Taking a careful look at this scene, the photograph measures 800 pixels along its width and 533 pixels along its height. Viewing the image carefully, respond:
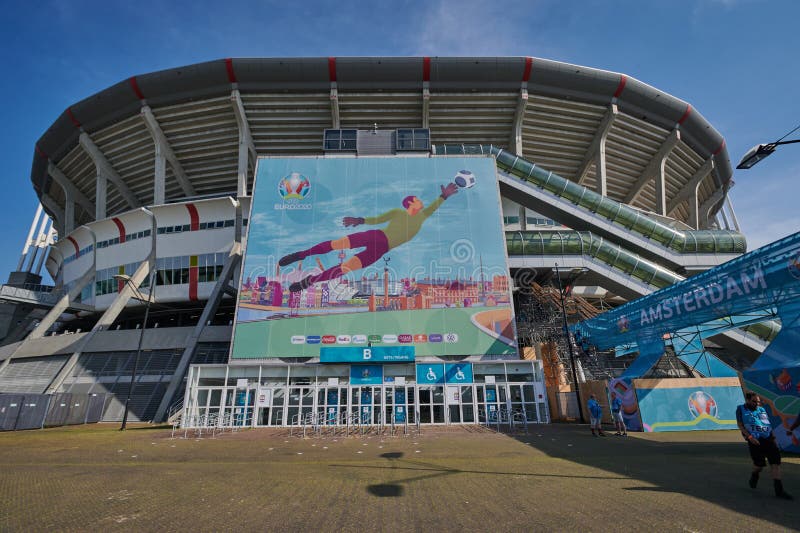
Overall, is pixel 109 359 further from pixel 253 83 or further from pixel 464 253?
pixel 464 253

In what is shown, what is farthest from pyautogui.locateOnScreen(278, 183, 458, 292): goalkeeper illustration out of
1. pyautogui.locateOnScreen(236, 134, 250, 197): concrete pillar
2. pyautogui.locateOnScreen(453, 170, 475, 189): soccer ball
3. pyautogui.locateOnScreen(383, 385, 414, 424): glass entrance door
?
pyautogui.locateOnScreen(236, 134, 250, 197): concrete pillar

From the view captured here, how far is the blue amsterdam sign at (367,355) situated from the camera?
24.0 meters

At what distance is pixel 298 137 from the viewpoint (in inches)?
1563

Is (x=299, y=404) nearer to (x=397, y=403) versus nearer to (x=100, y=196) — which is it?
(x=397, y=403)

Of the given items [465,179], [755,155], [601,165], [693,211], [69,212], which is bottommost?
[755,155]

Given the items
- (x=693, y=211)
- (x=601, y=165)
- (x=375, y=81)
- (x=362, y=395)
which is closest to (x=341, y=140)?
(x=375, y=81)

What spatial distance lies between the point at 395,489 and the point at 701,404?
16.9m

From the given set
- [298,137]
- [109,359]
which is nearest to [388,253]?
[298,137]

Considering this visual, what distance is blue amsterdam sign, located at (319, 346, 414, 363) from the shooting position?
78.8ft

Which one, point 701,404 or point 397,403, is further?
point 397,403

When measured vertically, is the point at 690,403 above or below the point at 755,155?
below

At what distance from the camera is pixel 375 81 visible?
35.8 meters

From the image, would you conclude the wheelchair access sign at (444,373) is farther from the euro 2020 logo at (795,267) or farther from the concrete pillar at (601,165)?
the concrete pillar at (601,165)


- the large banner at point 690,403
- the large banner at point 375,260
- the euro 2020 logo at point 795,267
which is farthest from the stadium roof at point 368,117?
the euro 2020 logo at point 795,267
